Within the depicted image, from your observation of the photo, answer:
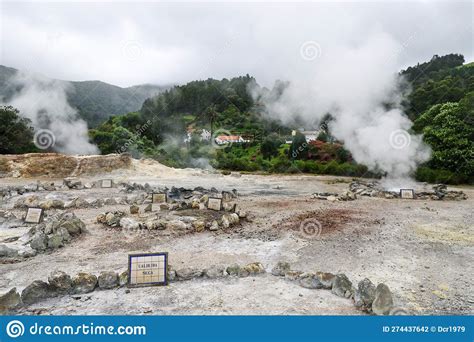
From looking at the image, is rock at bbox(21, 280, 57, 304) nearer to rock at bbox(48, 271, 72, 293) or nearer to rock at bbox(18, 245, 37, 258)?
rock at bbox(48, 271, 72, 293)

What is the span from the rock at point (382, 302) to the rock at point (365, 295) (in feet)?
0.40

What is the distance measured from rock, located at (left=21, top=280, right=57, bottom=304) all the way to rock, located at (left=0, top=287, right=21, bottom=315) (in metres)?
0.13

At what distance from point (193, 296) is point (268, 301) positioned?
1.12 metres

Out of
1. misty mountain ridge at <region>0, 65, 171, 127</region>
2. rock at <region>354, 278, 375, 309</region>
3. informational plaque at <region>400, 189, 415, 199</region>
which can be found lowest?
rock at <region>354, 278, 375, 309</region>

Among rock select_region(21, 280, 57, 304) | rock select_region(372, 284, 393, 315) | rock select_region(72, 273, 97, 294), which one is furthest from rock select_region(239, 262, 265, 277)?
rock select_region(21, 280, 57, 304)

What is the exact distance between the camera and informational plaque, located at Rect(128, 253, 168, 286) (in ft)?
18.4

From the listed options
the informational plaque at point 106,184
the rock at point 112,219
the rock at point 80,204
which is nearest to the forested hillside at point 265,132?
the informational plaque at point 106,184

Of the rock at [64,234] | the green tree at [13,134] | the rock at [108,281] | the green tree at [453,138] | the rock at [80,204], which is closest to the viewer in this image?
the rock at [108,281]

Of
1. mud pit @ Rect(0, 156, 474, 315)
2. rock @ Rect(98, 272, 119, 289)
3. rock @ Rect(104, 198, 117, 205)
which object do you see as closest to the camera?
mud pit @ Rect(0, 156, 474, 315)

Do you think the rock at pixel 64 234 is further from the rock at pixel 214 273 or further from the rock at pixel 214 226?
the rock at pixel 214 273

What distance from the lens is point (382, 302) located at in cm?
470

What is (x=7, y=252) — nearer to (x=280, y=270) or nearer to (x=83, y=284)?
(x=83, y=284)

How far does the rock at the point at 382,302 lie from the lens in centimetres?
464

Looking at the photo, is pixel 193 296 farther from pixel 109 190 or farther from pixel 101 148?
pixel 101 148
